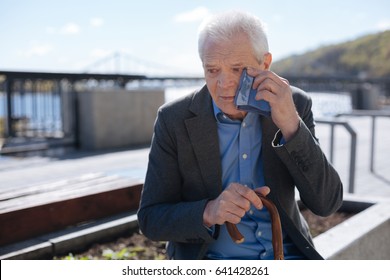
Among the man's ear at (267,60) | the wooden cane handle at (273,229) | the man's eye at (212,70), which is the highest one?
the man's ear at (267,60)

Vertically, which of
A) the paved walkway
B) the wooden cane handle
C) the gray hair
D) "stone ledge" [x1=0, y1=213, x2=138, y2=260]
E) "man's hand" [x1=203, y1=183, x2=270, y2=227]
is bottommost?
the paved walkway

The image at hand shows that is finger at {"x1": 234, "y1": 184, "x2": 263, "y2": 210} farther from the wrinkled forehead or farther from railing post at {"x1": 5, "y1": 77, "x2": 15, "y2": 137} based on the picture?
railing post at {"x1": 5, "y1": 77, "x2": 15, "y2": 137}

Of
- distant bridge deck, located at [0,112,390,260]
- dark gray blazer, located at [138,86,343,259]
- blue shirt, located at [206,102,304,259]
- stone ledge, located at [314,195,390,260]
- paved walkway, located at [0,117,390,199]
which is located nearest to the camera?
dark gray blazer, located at [138,86,343,259]

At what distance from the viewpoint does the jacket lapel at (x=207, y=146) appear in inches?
79.5

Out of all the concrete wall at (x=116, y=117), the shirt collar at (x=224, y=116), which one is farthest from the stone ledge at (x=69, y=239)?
the concrete wall at (x=116, y=117)

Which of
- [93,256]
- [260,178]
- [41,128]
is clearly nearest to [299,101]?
[260,178]

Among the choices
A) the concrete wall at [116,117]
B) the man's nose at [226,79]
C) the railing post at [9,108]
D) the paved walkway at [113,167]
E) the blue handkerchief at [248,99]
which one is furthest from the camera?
the concrete wall at [116,117]

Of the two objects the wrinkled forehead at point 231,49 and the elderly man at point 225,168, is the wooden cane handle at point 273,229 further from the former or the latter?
the wrinkled forehead at point 231,49

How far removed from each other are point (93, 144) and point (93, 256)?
671 cm

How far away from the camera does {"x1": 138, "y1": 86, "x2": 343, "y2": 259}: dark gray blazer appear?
1926mm

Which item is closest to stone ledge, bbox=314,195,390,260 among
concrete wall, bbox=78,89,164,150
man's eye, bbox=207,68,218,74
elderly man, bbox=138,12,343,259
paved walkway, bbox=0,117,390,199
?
elderly man, bbox=138,12,343,259

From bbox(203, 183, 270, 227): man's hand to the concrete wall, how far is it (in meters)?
8.08

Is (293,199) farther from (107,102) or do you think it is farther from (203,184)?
(107,102)

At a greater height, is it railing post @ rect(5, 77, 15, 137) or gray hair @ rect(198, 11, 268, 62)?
gray hair @ rect(198, 11, 268, 62)
